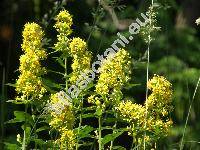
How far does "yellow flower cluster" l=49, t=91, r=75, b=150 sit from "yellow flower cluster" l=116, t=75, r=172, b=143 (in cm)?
23

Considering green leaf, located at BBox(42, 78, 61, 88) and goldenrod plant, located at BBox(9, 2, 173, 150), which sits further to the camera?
green leaf, located at BBox(42, 78, 61, 88)

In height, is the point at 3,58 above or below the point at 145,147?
above

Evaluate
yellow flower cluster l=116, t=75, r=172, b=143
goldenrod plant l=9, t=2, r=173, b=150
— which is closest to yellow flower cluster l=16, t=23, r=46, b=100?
goldenrod plant l=9, t=2, r=173, b=150

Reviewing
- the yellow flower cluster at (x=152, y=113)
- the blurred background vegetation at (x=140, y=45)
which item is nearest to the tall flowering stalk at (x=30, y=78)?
the yellow flower cluster at (x=152, y=113)

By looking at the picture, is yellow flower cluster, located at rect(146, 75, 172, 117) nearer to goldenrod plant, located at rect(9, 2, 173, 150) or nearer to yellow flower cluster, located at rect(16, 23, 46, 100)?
goldenrod plant, located at rect(9, 2, 173, 150)

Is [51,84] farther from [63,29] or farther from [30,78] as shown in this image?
[63,29]

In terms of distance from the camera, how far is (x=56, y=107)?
2.38 meters

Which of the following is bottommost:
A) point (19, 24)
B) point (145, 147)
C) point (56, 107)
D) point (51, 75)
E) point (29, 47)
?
point (145, 147)

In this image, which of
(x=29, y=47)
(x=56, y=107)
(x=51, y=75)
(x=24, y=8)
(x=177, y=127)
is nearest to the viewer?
(x=56, y=107)

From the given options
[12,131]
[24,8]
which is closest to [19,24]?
[24,8]

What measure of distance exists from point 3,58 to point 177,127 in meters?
2.41

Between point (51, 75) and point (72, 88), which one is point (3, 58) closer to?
point (51, 75)

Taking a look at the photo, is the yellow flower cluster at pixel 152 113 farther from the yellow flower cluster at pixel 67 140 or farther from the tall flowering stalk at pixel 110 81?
the yellow flower cluster at pixel 67 140

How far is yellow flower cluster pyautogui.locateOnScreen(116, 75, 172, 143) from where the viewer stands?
2457 mm
